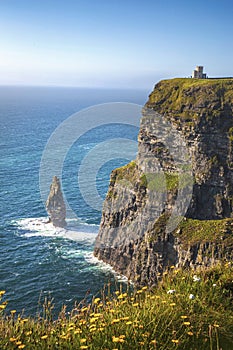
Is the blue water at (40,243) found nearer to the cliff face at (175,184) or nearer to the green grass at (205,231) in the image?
the cliff face at (175,184)

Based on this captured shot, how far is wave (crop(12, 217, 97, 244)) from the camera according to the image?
80.0 m

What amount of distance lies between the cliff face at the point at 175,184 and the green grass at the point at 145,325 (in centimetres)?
4483

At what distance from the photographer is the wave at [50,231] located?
80000 mm

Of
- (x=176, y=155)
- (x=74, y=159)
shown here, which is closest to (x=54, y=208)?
(x=176, y=155)

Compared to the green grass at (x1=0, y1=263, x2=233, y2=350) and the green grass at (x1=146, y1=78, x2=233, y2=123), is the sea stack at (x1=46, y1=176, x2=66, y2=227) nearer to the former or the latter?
the green grass at (x1=146, y1=78, x2=233, y2=123)

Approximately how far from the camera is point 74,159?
13838 centimetres

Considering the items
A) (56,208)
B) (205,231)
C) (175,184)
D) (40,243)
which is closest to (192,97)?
(175,184)

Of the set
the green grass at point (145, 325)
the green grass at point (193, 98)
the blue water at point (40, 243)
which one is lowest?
the blue water at point (40, 243)

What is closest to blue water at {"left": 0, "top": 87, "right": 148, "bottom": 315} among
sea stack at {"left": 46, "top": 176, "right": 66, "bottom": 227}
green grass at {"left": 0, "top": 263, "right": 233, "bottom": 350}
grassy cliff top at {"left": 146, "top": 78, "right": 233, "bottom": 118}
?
sea stack at {"left": 46, "top": 176, "right": 66, "bottom": 227}

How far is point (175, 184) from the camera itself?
64.0 metres

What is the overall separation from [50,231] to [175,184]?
30628mm

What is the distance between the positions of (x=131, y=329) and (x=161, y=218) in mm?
54004

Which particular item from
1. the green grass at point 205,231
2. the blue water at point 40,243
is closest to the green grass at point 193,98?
the green grass at point 205,231

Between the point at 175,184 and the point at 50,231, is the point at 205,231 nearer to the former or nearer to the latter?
the point at 175,184
